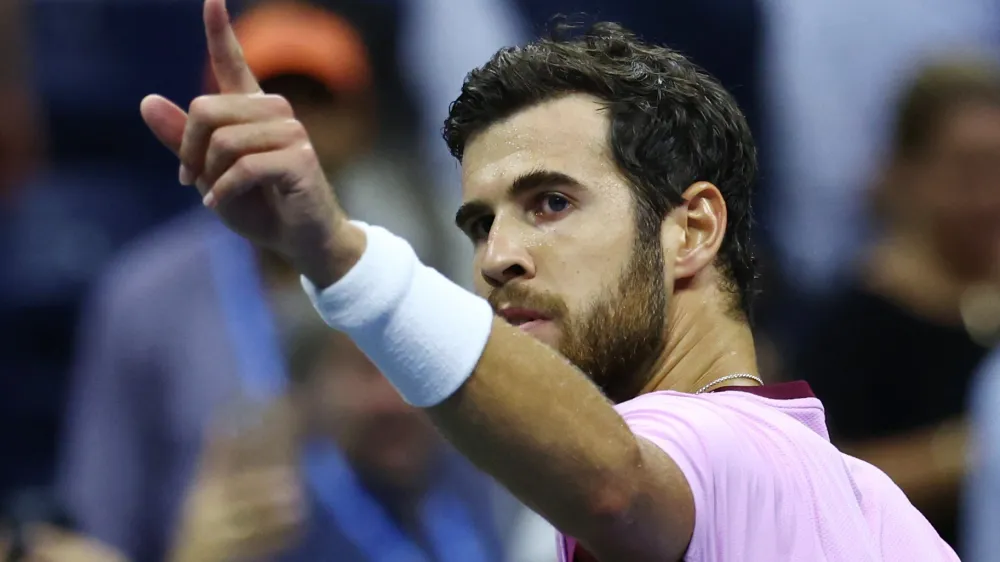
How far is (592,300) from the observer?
7.63ft

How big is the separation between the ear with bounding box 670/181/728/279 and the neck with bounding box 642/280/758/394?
0.05 metres

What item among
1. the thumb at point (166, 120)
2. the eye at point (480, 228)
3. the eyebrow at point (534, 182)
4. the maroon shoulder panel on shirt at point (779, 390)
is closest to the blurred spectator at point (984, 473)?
the maroon shoulder panel on shirt at point (779, 390)

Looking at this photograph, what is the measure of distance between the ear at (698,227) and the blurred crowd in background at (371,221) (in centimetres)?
186

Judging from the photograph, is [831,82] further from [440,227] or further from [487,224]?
[487,224]

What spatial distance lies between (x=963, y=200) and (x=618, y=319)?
2.66 meters

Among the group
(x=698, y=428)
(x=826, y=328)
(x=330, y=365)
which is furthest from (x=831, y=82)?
(x=698, y=428)

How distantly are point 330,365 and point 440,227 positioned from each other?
61 cm

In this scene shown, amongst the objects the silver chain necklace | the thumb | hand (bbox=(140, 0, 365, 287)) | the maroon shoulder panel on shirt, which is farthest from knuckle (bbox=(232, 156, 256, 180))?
the silver chain necklace

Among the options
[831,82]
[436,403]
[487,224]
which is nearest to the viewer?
[436,403]

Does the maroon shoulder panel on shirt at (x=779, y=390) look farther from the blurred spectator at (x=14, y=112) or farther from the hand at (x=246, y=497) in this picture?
the blurred spectator at (x=14, y=112)

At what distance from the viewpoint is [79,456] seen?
4387mm

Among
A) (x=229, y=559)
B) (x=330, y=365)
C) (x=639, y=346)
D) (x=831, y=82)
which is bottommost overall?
(x=229, y=559)

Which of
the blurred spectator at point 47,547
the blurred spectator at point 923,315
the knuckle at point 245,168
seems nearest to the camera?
the knuckle at point 245,168

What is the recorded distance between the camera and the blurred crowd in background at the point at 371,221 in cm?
420
